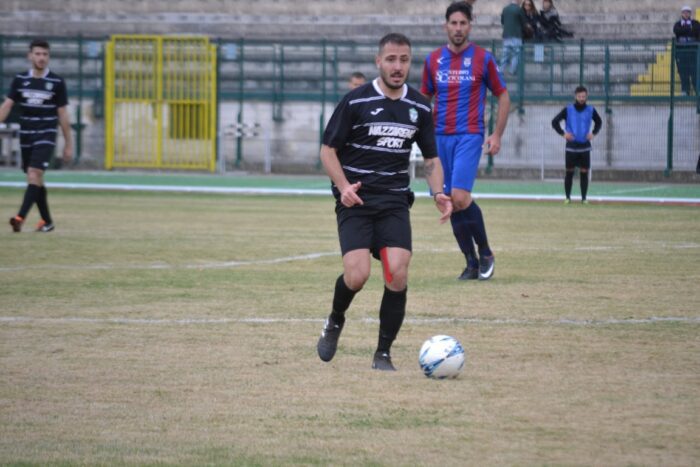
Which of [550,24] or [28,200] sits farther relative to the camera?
[550,24]

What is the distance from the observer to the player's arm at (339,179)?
7.39 meters

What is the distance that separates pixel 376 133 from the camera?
301 inches

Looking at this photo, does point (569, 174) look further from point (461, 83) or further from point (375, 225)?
point (375, 225)

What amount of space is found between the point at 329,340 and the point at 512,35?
27.0 meters

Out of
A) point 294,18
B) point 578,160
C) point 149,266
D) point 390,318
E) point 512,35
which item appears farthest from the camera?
point 294,18

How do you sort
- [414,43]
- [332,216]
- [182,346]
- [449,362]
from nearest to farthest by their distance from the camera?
[449,362] < [182,346] < [332,216] < [414,43]

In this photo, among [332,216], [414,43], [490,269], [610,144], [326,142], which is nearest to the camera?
[326,142]

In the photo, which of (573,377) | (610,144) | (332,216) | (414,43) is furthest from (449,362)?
(414,43)

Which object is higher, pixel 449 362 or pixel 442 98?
pixel 442 98

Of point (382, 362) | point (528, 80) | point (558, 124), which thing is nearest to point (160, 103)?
point (528, 80)

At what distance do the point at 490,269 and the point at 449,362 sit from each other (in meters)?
4.96

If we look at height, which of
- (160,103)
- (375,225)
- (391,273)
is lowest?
(160,103)

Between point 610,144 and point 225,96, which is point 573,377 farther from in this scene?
point 225,96

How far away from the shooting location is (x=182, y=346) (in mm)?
8117
